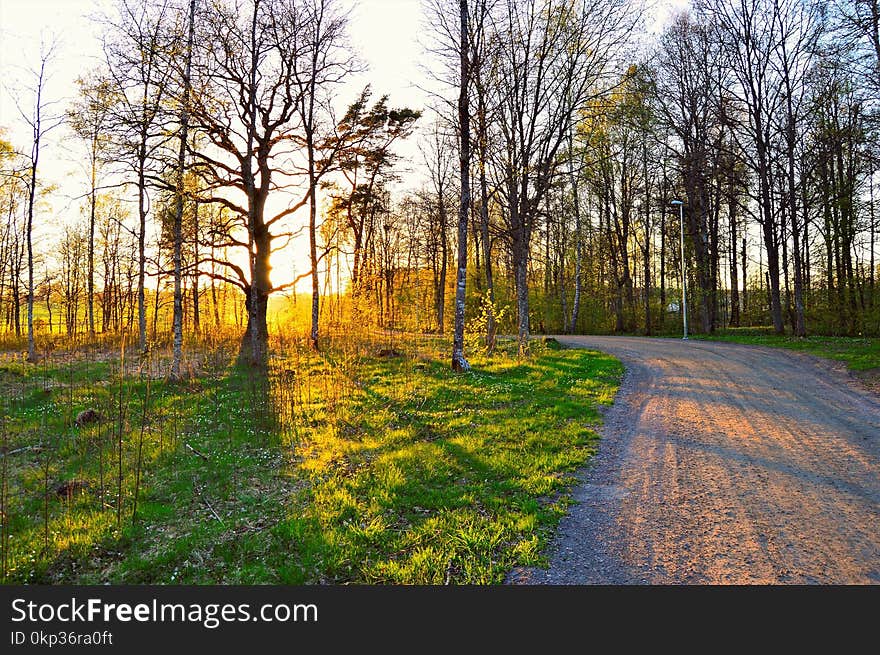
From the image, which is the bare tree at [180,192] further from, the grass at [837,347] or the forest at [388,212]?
the grass at [837,347]

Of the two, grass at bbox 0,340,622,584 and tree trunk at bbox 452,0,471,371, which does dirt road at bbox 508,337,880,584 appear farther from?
tree trunk at bbox 452,0,471,371

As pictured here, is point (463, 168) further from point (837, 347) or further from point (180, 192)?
point (837, 347)

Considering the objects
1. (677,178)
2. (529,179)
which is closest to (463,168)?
(529,179)

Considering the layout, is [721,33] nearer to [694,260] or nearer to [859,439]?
[694,260]

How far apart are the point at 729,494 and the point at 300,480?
4971mm

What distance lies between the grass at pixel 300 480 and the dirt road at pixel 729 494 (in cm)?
45

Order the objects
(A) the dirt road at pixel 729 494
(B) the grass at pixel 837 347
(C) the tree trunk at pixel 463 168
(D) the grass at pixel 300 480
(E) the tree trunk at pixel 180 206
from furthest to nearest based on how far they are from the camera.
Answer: (C) the tree trunk at pixel 463 168 → (B) the grass at pixel 837 347 → (E) the tree trunk at pixel 180 206 → (D) the grass at pixel 300 480 → (A) the dirt road at pixel 729 494


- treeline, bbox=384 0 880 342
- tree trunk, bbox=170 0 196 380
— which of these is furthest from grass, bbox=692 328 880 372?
tree trunk, bbox=170 0 196 380

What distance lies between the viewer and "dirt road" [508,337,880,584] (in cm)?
342

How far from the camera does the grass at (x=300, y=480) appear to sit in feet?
13.0

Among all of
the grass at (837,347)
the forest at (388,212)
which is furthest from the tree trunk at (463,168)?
the grass at (837,347)

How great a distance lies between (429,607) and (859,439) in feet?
22.1

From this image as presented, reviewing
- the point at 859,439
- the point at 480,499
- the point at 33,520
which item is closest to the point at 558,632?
the point at 480,499

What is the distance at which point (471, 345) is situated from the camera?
51.7 ft
